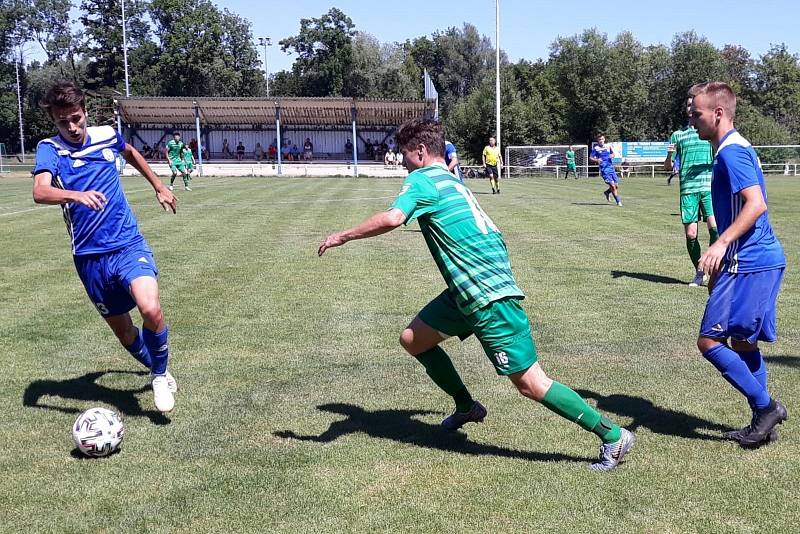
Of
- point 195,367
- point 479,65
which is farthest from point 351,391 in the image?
point 479,65

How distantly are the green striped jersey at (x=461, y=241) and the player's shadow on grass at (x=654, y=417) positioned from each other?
1525mm

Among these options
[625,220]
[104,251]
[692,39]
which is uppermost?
[692,39]

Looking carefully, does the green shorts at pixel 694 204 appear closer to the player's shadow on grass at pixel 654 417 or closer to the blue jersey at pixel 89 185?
the player's shadow on grass at pixel 654 417

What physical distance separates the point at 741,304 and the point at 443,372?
1.76 meters

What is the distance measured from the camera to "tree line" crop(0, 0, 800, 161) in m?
55.9

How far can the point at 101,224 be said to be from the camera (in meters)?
5.09

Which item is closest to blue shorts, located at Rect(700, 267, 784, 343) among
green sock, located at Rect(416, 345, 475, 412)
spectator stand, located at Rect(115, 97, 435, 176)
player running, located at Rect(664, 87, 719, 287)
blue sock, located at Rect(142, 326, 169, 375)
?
green sock, located at Rect(416, 345, 475, 412)

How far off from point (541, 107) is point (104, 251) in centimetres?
5608

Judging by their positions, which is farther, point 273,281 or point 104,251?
point 273,281

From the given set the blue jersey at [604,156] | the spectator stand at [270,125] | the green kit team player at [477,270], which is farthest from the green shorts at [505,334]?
the spectator stand at [270,125]

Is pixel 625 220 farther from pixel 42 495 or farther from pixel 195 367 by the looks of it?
pixel 42 495

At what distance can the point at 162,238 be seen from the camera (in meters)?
14.4

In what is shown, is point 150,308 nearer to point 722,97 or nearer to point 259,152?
point 722,97

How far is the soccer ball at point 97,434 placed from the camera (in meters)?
4.38
